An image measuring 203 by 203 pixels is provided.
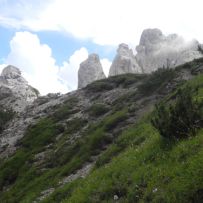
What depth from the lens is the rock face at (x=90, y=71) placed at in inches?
7515

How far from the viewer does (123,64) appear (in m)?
184

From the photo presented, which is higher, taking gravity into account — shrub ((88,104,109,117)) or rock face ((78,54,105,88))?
rock face ((78,54,105,88))

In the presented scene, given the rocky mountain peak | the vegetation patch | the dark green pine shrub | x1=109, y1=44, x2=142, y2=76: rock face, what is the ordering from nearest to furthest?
the dark green pine shrub, the vegetation patch, x1=109, y1=44, x2=142, y2=76: rock face, the rocky mountain peak

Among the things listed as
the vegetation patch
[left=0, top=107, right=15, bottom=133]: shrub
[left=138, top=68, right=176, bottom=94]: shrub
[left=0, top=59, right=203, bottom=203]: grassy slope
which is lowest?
[left=0, top=59, right=203, bottom=203]: grassy slope

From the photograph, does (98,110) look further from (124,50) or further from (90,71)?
(124,50)

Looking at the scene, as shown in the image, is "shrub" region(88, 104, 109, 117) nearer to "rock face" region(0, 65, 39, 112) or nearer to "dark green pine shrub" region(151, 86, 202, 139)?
"dark green pine shrub" region(151, 86, 202, 139)

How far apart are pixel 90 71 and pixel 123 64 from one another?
17.7 m

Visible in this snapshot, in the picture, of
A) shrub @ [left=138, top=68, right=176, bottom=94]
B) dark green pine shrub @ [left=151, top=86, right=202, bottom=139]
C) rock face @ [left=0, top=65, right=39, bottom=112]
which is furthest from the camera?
rock face @ [left=0, top=65, right=39, bottom=112]

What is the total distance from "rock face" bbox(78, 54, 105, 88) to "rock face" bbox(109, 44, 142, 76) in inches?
304

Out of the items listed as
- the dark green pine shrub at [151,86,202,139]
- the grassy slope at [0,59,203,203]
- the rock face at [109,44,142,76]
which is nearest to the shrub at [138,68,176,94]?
the grassy slope at [0,59,203,203]

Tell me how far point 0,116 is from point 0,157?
24.6 metres

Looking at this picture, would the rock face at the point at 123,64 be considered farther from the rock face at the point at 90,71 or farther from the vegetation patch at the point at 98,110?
the vegetation patch at the point at 98,110

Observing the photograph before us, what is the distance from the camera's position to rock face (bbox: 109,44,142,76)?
182 metres

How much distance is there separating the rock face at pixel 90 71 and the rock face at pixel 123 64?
7714mm
